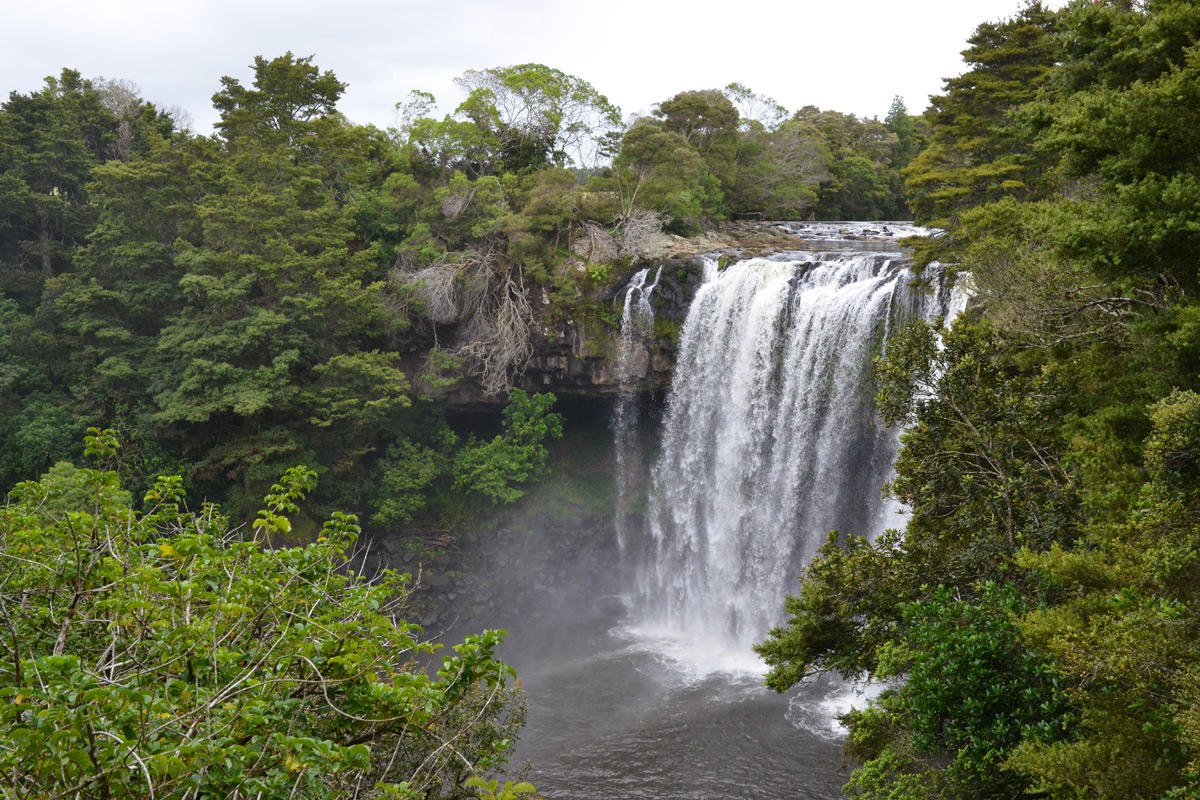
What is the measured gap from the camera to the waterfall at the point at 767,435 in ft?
58.0

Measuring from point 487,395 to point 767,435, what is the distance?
879 centimetres

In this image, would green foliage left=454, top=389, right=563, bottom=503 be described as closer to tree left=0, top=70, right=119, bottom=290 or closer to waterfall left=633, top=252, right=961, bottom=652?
waterfall left=633, top=252, right=961, bottom=652

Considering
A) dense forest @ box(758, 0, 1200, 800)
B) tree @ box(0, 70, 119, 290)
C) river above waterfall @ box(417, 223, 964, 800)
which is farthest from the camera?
tree @ box(0, 70, 119, 290)

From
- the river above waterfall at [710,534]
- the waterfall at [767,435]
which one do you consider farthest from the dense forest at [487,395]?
the waterfall at [767,435]

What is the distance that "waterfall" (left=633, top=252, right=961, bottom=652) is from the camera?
1769 centimetres

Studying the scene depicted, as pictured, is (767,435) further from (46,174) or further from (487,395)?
(46,174)

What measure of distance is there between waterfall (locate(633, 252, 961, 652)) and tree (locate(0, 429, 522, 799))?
42.9 ft

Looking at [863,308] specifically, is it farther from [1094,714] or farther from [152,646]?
[152,646]

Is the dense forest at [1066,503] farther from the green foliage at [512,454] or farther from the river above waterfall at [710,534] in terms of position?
the green foliage at [512,454]

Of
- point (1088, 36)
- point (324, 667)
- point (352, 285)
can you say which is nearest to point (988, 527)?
point (1088, 36)

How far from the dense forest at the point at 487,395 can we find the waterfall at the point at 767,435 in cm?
230

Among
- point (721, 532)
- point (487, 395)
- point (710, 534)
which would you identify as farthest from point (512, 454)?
point (721, 532)

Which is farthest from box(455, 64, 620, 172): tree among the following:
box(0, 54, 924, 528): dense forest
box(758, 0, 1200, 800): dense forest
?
box(758, 0, 1200, 800): dense forest

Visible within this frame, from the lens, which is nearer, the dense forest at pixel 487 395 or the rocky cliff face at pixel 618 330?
the dense forest at pixel 487 395
